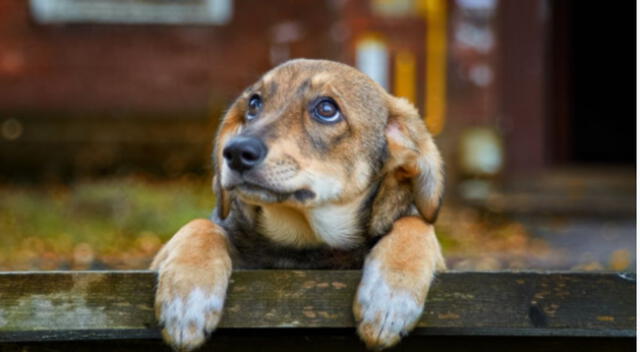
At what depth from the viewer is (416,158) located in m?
2.80

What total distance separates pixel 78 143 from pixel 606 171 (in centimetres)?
618

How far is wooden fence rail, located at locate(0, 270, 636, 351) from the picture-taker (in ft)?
7.01

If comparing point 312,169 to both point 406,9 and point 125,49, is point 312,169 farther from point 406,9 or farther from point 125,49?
point 125,49

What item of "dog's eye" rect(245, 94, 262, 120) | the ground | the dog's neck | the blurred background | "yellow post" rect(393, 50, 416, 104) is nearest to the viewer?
the dog's neck

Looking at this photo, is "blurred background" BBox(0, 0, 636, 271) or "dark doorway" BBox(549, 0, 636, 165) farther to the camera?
"dark doorway" BBox(549, 0, 636, 165)

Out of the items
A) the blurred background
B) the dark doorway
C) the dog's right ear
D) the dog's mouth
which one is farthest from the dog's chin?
the dark doorway

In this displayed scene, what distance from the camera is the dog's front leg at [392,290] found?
2.15 meters

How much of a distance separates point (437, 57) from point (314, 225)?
6.83 meters

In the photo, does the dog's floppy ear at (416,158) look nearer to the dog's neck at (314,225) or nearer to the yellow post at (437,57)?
the dog's neck at (314,225)

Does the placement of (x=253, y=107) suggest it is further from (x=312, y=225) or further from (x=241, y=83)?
(x=241, y=83)

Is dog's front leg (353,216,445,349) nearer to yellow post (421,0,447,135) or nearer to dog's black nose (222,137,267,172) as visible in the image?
dog's black nose (222,137,267,172)

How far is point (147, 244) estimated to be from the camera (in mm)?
6211

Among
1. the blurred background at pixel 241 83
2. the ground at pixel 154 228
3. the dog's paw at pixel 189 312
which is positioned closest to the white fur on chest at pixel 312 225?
the dog's paw at pixel 189 312

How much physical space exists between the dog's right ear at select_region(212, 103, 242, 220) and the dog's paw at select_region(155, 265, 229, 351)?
63 centimetres
